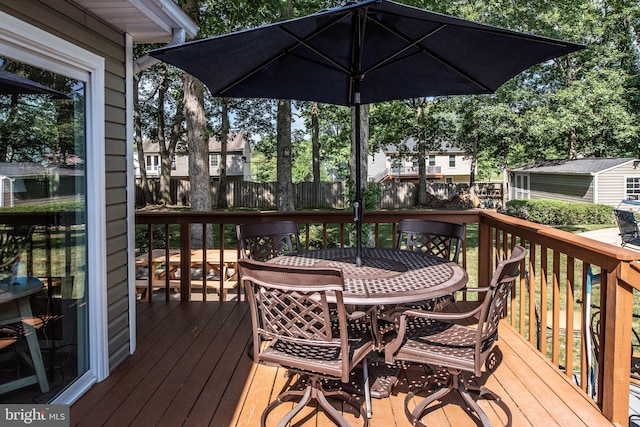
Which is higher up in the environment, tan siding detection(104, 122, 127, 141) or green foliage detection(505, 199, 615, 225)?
tan siding detection(104, 122, 127, 141)

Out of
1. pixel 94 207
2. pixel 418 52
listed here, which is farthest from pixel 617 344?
pixel 94 207

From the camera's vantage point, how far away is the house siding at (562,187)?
1686 cm

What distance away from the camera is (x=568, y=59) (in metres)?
18.8

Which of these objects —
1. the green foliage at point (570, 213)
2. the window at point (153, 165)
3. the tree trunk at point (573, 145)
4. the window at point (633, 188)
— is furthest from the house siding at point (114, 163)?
the window at point (153, 165)

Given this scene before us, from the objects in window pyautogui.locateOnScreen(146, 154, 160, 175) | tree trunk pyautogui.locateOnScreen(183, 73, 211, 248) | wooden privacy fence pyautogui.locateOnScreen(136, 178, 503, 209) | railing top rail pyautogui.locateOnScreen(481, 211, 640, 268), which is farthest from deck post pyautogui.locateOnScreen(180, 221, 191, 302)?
window pyautogui.locateOnScreen(146, 154, 160, 175)

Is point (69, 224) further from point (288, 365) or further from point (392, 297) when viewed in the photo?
point (392, 297)

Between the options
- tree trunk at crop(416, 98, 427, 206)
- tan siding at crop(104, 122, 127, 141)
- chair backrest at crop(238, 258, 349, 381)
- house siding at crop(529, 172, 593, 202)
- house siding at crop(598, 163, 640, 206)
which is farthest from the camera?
tree trunk at crop(416, 98, 427, 206)

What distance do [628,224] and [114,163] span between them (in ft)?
35.3

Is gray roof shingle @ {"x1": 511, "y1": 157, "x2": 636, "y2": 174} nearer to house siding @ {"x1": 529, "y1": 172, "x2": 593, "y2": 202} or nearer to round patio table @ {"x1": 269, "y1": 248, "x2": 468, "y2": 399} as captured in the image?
house siding @ {"x1": 529, "y1": 172, "x2": 593, "y2": 202}

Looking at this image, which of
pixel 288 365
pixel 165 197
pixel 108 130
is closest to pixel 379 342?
pixel 288 365

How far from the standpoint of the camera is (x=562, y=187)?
18469 millimetres

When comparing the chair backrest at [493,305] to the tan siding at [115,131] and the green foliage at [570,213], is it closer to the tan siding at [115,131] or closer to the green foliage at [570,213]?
the tan siding at [115,131]

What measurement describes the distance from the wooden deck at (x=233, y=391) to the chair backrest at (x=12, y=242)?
89 centimetres

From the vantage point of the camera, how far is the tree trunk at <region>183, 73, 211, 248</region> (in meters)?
8.54
